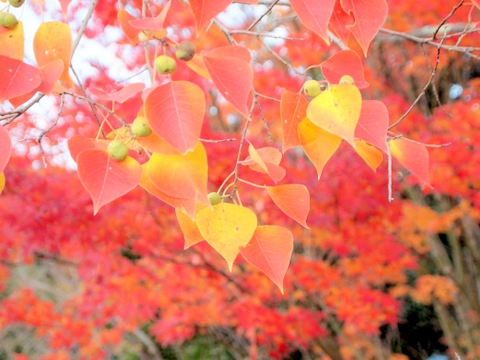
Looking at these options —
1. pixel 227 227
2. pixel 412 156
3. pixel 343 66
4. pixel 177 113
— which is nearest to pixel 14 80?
pixel 177 113

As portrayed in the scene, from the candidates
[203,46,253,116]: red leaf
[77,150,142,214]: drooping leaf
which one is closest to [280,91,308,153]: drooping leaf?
[203,46,253,116]: red leaf

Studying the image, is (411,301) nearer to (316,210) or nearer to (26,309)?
(316,210)

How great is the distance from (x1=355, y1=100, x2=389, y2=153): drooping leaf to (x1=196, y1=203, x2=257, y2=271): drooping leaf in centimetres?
18

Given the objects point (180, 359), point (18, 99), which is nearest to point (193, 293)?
point (180, 359)

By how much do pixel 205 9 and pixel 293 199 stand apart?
317 millimetres

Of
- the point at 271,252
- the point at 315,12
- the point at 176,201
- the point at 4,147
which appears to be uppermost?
the point at 315,12

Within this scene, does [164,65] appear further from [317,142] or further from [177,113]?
[317,142]

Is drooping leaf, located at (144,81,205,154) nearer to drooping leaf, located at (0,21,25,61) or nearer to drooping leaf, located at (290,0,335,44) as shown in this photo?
drooping leaf, located at (290,0,335,44)

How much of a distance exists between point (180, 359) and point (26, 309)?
242cm

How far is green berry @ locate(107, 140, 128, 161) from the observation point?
59 cm

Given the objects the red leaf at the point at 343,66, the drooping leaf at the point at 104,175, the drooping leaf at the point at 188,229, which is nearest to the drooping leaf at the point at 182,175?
the drooping leaf at the point at 104,175

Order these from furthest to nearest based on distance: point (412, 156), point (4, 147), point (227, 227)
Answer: point (412, 156) < point (227, 227) < point (4, 147)

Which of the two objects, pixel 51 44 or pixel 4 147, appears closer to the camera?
pixel 4 147

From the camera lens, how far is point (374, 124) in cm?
61
